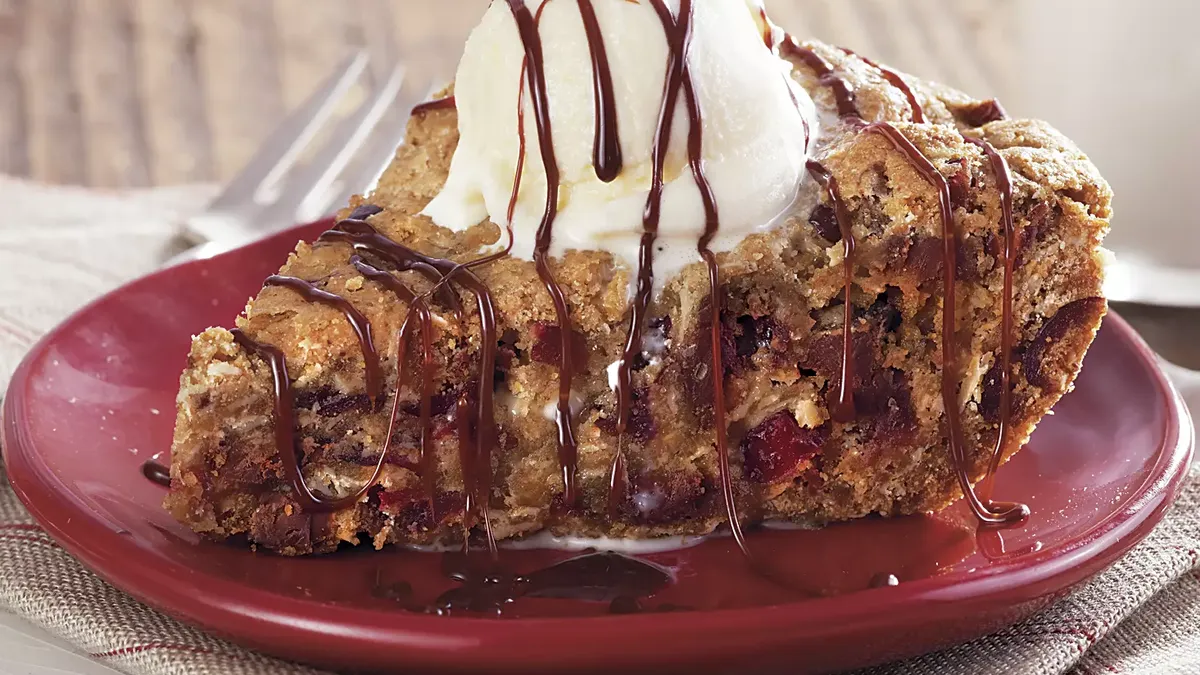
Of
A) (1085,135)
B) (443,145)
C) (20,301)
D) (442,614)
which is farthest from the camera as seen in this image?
(1085,135)

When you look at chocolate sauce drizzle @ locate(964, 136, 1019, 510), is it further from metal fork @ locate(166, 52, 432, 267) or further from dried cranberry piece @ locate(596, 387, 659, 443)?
metal fork @ locate(166, 52, 432, 267)

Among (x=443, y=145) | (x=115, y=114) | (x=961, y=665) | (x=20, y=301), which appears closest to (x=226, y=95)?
(x=115, y=114)

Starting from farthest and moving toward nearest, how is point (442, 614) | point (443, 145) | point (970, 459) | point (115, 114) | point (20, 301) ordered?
point (115, 114) → point (20, 301) → point (443, 145) → point (970, 459) → point (442, 614)

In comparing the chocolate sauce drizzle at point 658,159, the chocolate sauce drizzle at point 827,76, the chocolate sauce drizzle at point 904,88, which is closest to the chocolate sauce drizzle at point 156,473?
the chocolate sauce drizzle at point 658,159

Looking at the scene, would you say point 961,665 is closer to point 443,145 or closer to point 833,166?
point 833,166

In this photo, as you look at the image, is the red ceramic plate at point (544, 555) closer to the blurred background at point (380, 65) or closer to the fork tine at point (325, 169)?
the fork tine at point (325, 169)

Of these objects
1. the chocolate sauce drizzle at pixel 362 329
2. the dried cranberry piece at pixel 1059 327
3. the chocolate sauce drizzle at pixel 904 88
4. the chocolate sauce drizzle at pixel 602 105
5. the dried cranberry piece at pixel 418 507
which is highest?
the chocolate sauce drizzle at pixel 602 105

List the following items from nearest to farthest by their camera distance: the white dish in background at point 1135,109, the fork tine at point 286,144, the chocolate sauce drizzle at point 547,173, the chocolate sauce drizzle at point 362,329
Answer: the chocolate sauce drizzle at point 362,329
the chocolate sauce drizzle at point 547,173
the white dish in background at point 1135,109
the fork tine at point 286,144
